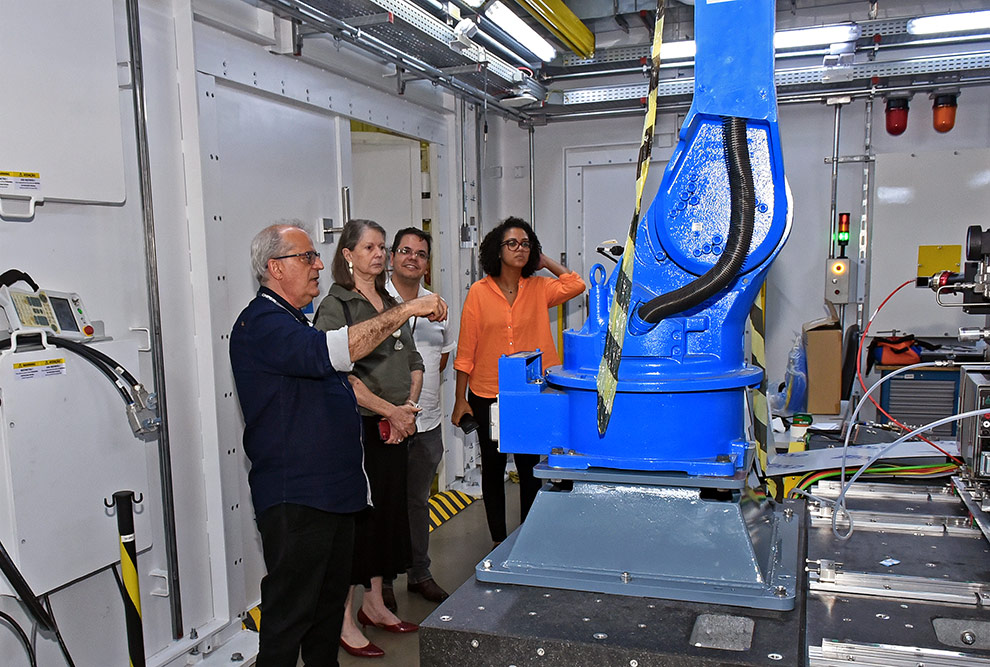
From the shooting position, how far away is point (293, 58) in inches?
136

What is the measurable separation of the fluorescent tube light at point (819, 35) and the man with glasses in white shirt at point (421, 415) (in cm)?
232

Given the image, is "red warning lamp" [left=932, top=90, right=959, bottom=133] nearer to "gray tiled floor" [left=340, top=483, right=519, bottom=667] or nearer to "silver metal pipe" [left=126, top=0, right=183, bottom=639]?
"gray tiled floor" [left=340, top=483, right=519, bottom=667]

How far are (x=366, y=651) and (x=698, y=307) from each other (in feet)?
7.70

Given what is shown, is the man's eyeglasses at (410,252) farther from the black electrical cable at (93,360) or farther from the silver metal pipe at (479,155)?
the silver metal pipe at (479,155)

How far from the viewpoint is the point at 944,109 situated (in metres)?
4.75

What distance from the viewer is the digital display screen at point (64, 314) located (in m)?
2.33

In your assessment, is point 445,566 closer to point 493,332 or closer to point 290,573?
point 493,332

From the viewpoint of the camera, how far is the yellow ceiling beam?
13.2 feet

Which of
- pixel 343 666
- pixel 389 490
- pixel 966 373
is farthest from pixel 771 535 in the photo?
pixel 343 666

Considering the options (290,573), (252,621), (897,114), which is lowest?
(252,621)

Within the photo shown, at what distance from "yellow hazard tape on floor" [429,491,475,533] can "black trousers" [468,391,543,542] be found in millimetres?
816

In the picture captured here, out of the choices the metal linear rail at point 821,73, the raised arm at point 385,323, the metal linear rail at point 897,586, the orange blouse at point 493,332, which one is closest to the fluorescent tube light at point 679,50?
the metal linear rail at point 821,73

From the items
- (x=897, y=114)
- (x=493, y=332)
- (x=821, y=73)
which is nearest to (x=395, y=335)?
(x=493, y=332)

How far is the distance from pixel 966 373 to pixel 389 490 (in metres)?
2.10
